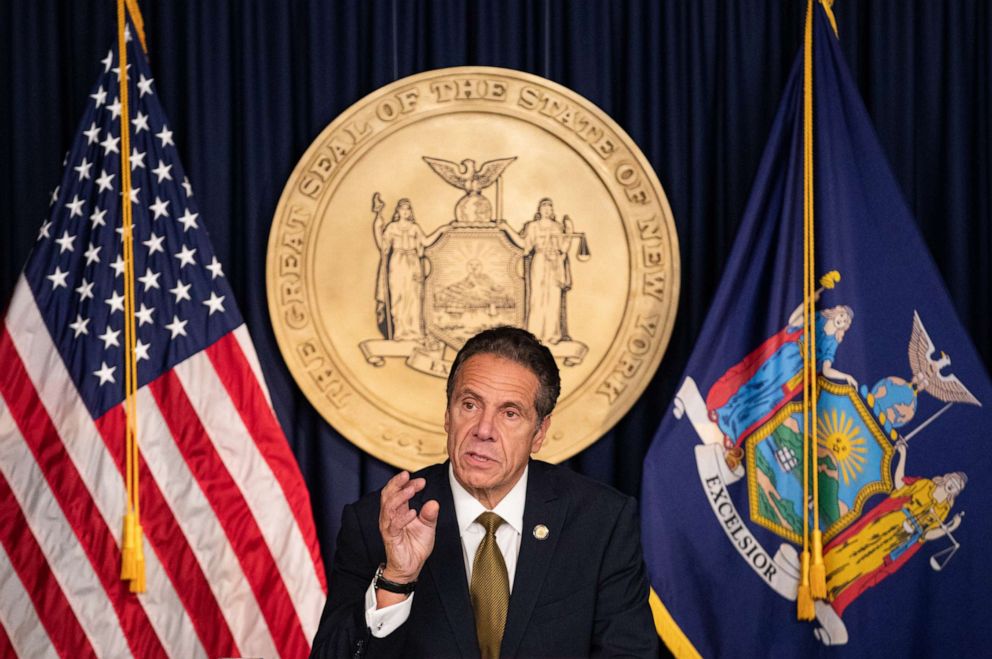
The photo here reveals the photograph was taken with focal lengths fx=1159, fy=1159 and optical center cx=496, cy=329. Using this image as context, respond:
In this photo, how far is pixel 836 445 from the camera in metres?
3.40

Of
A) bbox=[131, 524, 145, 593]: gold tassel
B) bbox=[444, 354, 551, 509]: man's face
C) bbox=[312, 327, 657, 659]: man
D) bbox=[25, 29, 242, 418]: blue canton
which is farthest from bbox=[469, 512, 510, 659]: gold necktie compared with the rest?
bbox=[25, 29, 242, 418]: blue canton

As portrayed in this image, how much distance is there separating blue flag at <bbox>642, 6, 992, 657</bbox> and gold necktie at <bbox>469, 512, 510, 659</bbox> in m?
1.09

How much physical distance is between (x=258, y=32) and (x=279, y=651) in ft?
6.43

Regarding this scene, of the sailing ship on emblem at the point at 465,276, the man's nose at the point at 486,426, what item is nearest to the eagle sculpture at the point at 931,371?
the sailing ship on emblem at the point at 465,276

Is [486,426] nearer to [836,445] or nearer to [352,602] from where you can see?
[352,602]

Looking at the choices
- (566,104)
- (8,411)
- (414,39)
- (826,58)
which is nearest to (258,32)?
(414,39)

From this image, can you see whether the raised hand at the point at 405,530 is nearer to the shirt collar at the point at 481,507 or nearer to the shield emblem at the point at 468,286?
the shirt collar at the point at 481,507

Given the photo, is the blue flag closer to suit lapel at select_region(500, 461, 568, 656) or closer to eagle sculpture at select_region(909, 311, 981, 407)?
eagle sculpture at select_region(909, 311, 981, 407)

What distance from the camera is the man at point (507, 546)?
237 cm

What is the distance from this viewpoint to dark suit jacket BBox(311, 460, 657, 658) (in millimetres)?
2357

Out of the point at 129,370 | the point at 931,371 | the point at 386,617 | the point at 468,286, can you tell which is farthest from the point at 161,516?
the point at 931,371

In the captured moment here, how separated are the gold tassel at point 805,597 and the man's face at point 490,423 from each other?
3.94 ft

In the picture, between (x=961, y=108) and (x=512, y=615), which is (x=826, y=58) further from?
(x=512, y=615)

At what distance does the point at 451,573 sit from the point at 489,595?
92 mm
